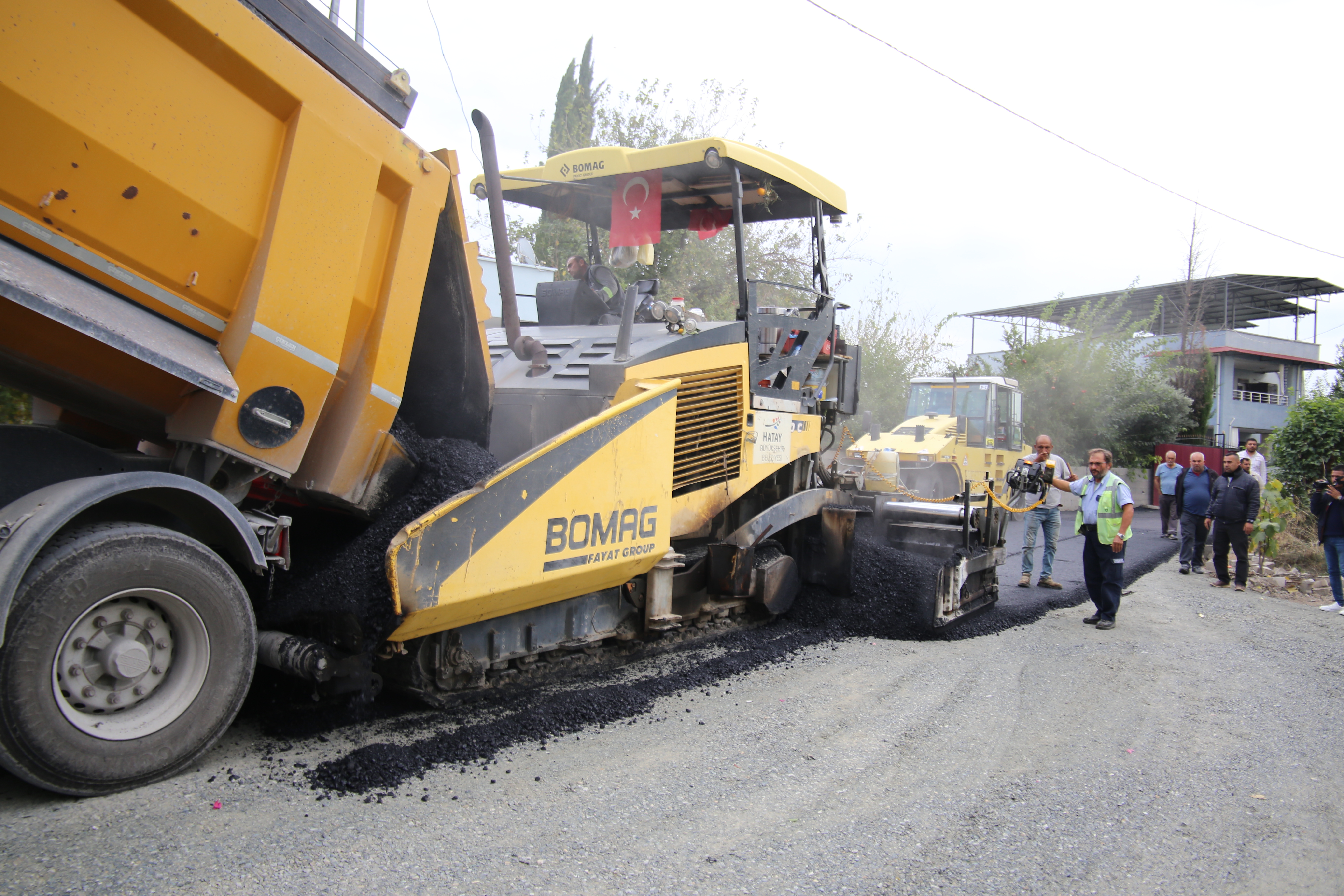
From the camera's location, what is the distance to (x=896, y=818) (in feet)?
9.75

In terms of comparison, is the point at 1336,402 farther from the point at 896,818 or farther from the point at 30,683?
the point at 30,683

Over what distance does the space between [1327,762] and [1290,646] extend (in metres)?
3.22

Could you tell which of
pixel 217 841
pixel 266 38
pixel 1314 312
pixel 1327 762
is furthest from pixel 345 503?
pixel 1314 312

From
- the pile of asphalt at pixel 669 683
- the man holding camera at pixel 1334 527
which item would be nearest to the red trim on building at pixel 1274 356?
the man holding camera at pixel 1334 527

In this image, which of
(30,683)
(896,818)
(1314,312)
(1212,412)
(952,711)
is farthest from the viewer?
(1314,312)

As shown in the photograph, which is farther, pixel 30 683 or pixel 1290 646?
pixel 1290 646

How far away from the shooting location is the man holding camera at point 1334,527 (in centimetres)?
817


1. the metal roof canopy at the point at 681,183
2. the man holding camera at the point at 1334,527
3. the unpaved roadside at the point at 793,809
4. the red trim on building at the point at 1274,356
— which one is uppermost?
the red trim on building at the point at 1274,356

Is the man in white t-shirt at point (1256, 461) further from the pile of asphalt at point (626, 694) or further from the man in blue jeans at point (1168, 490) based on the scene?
the pile of asphalt at point (626, 694)

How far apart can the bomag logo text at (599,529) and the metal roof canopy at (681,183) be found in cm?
212

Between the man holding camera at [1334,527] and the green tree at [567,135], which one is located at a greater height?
the green tree at [567,135]

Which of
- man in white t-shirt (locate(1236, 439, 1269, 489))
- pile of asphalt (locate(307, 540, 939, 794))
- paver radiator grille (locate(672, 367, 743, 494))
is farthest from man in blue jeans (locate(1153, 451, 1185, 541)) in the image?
paver radiator grille (locate(672, 367, 743, 494))

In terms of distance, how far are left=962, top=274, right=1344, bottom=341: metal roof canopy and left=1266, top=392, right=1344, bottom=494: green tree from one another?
13.6 metres

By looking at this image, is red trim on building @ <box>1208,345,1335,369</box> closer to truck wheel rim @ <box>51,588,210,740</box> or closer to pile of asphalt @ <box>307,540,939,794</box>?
pile of asphalt @ <box>307,540,939,794</box>
